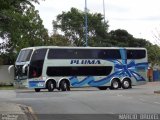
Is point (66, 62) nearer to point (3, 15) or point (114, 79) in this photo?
point (114, 79)

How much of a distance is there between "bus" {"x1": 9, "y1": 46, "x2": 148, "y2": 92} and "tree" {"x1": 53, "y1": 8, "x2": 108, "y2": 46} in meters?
35.7

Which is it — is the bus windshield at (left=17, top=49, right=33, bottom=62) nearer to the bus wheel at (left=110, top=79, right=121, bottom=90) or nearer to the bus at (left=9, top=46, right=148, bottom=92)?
the bus at (left=9, top=46, right=148, bottom=92)

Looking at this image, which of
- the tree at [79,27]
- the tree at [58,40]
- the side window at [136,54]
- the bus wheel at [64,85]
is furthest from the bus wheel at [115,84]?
the tree at [79,27]

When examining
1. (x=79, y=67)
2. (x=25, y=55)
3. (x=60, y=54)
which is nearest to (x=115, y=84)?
(x=79, y=67)

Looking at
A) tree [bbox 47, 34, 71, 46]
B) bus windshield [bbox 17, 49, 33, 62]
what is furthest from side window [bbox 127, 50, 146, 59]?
tree [bbox 47, 34, 71, 46]

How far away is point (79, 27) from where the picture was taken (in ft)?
293

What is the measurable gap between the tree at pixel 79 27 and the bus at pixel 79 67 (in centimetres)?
3570

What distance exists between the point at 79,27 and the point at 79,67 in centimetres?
4057

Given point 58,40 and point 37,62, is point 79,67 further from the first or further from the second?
point 58,40

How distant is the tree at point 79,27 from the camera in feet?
292

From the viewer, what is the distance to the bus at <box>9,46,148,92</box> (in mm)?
47344

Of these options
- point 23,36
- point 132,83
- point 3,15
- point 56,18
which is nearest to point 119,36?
point 56,18

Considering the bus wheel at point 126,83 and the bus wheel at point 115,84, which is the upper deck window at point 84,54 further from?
the bus wheel at point 126,83

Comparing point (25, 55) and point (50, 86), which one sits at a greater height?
point (25, 55)
